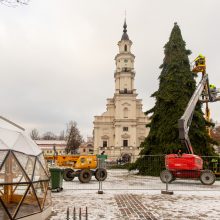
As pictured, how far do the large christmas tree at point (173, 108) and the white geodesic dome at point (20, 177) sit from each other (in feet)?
43.7

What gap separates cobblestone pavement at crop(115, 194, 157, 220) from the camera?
7031 millimetres

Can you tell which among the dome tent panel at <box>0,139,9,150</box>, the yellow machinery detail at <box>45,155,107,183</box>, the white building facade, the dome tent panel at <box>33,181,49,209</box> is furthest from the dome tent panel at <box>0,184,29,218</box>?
the white building facade

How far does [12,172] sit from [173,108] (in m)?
15.5

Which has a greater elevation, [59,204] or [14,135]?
[14,135]

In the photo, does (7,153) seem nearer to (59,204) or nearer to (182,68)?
(59,204)

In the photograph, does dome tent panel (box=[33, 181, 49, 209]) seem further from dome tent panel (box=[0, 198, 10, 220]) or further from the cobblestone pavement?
the cobblestone pavement

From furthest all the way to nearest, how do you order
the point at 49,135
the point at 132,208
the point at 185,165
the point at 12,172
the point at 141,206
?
the point at 49,135 → the point at 185,165 → the point at 141,206 → the point at 132,208 → the point at 12,172

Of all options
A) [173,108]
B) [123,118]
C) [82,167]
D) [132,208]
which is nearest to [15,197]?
[132,208]

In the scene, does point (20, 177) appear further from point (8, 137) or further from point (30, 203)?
→ point (8, 137)

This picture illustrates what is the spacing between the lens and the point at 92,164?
16969 mm

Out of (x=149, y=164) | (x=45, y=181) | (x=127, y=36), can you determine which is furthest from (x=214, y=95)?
(x=127, y=36)

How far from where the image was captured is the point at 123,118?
65312 mm

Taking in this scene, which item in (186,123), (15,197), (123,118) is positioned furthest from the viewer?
(123,118)

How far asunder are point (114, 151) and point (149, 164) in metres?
44.5
